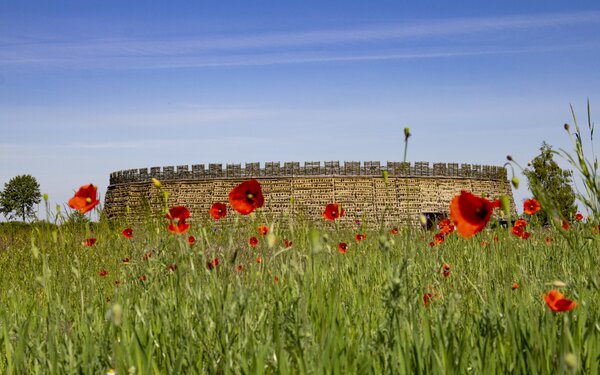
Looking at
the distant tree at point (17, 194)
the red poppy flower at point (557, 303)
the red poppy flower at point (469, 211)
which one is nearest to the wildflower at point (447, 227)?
the red poppy flower at point (557, 303)

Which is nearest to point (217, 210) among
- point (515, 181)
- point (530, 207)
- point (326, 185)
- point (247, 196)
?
point (247, 196)

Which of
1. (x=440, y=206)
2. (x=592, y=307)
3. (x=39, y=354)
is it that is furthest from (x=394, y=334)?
(x=440, y=206)

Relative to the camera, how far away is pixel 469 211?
1.89 metres

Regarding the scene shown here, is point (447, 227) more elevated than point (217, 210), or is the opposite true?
point (217, 210)

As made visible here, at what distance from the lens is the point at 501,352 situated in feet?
7.75

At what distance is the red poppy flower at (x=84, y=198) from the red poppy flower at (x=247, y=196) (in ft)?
2.21

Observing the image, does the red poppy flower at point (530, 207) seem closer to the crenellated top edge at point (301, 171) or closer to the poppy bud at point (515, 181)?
the poppy bud at point (515, 181)

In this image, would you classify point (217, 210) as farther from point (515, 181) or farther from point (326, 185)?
point (326, 185)

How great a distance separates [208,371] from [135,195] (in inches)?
1365

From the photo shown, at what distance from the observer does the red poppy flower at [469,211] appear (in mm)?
1851

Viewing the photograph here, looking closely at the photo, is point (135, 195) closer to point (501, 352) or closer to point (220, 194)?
point (220, 194)

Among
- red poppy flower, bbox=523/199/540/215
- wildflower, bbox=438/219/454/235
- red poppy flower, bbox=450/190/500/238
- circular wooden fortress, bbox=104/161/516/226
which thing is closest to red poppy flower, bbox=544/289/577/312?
red poppy flower, bbox=450/190/500/238

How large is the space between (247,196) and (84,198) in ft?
2.64

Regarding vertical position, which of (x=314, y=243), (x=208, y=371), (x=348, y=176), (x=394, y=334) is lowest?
(x=208, y=371)
